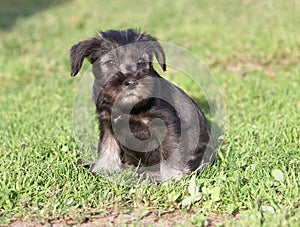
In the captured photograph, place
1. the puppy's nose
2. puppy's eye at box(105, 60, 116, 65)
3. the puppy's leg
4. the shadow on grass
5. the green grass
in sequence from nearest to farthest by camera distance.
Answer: the green grass
the puppy's nose
puppy's eye at box(105, 60, 116, 65)
the puppy's leg
the shadow on grass

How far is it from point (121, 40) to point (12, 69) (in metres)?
5.58

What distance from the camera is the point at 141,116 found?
15.1ft

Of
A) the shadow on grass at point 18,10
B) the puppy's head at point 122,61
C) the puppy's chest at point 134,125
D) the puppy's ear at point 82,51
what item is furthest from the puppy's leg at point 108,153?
the shadow on grass at point 18,10

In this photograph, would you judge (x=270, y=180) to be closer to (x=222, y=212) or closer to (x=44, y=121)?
(x=222, y=212)

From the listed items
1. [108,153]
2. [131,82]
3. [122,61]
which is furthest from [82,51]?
[108,153]

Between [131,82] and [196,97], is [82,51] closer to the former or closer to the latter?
[131,82]

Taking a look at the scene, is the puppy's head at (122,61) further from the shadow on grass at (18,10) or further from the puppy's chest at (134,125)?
the shadow on grass at (18,10)

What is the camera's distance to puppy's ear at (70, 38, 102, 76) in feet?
15.7

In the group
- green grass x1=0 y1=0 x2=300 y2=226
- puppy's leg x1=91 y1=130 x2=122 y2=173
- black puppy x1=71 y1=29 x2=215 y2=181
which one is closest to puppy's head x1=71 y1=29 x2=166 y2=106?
black puppy x1=71 y1=29 x2=215 y2=181

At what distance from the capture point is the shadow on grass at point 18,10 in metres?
16.1

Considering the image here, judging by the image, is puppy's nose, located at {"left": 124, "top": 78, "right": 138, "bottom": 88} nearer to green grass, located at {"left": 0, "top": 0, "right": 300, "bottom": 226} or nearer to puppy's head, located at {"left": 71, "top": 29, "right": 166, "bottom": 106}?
Answer: puppy's head, located at {"left": 71, "top": 29, "right": 166, "bottom": 106}

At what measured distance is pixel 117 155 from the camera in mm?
4992

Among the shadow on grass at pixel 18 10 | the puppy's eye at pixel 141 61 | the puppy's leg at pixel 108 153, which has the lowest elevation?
the puppy's leg at pixel 108 153

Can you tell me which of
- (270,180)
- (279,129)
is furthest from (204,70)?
(270,180)
